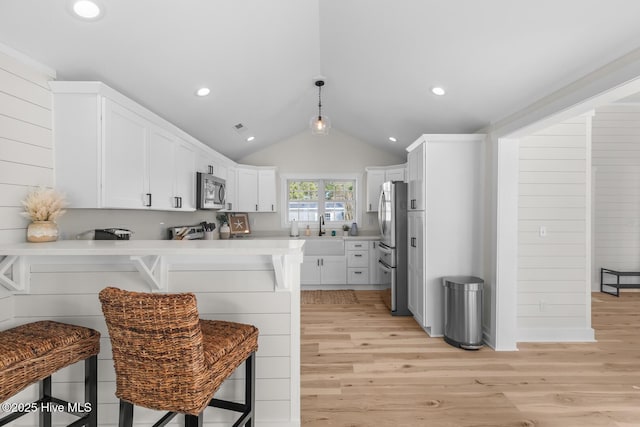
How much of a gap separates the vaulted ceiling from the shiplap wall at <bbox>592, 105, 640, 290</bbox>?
326cm

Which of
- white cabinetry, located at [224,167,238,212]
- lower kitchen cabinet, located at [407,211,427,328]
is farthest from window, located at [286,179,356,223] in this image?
lower kitchen cabinet, located at [407,211,427,328]

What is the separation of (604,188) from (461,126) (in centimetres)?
342

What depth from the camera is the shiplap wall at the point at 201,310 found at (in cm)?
185

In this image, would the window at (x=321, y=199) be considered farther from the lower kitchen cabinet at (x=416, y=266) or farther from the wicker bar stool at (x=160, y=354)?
the wicker bar stool at (x=160, y=354)

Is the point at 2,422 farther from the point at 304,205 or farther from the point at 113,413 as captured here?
the point at 304,205

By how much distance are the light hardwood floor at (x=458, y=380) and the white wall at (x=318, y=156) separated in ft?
10.4

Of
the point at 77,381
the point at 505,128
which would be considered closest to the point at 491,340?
the point at 505,128

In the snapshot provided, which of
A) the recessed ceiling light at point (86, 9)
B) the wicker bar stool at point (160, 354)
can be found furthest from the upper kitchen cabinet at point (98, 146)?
the wicker bar stool at point (160, 354)

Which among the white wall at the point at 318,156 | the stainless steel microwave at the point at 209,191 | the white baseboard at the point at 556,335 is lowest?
the white baseboard at the point at 556,335

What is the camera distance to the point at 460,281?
3.32 m

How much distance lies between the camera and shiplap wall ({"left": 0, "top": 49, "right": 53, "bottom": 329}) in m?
1.80

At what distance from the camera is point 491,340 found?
3.26 metres

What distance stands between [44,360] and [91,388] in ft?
1.11

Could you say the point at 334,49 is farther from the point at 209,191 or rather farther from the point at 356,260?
the point at 356,260
